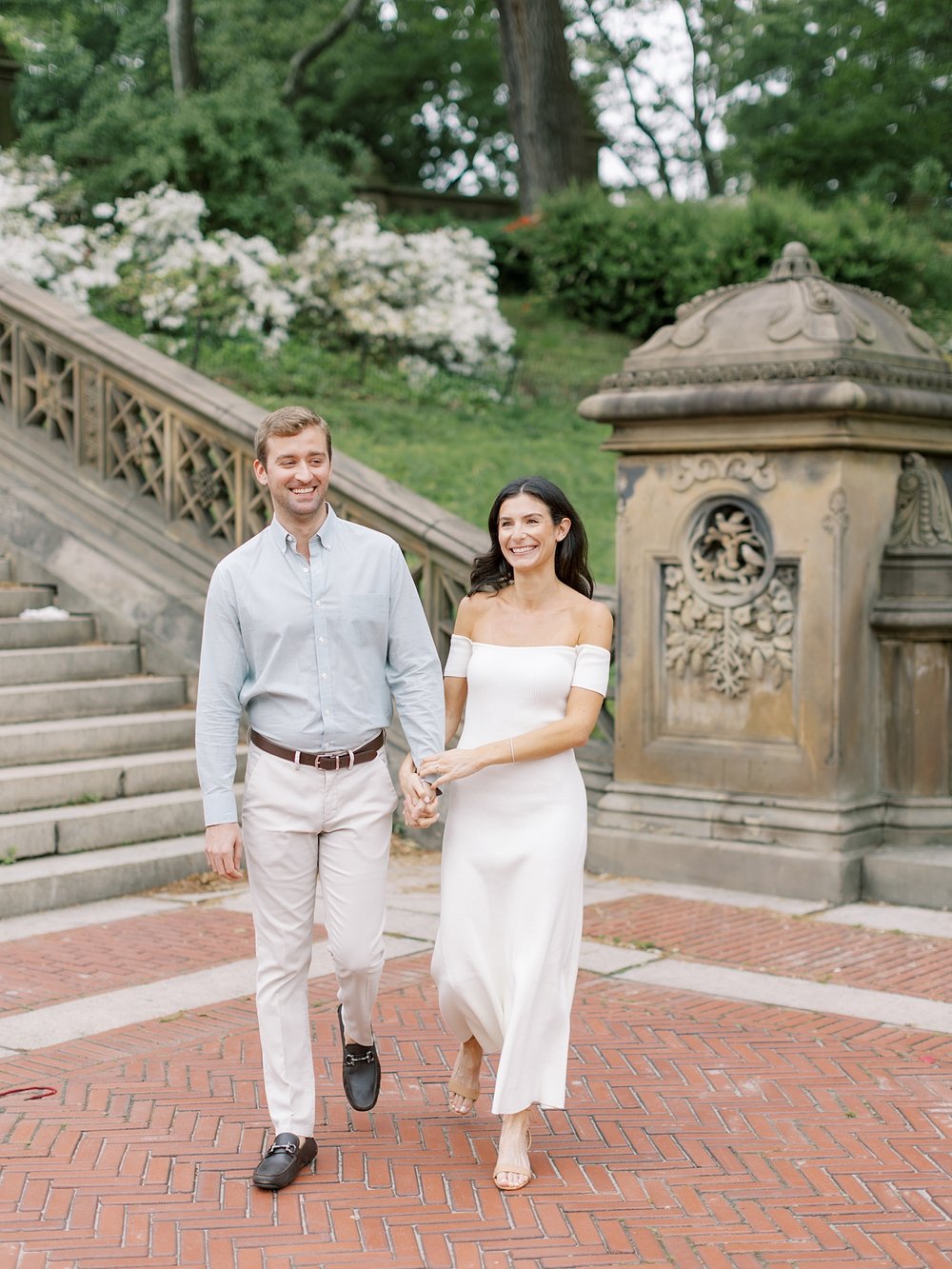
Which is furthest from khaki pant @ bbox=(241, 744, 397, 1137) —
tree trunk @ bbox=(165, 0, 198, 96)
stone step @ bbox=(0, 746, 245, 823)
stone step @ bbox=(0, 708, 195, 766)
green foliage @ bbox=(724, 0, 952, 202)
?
green foliage @ bbox=(724, 0, 952, 202)

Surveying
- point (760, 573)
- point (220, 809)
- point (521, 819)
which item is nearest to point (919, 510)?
point (760, 573)

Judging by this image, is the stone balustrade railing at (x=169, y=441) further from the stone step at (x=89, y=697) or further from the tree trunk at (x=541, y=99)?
the tree trunk at (x=541, y=99)

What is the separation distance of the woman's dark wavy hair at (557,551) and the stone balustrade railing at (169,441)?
3872 mm

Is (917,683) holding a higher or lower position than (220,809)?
higher

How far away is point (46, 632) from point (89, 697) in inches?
27.2

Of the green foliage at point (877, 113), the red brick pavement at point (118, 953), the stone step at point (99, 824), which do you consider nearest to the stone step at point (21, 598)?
the stone step at point (99, 824)

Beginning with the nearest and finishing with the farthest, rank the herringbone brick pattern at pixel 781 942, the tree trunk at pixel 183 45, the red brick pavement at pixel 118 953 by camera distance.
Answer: the red brick pavement at pixel 118 953
the herringbone brick pattern at pixel 781 942
the tree trunk at pixel 183 45

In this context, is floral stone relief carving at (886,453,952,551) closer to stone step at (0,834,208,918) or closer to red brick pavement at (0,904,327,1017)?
red brick pavement at (0,904,327,1017)

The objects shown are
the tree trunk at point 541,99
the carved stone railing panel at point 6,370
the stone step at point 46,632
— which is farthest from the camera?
the tree trunk at point 541,99

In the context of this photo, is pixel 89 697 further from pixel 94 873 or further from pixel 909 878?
pixel 909 878

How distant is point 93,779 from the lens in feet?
26.6

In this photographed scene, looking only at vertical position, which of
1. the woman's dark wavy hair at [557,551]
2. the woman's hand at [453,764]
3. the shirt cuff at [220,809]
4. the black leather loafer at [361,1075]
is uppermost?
the woman's dark wavy hair at [557,551]

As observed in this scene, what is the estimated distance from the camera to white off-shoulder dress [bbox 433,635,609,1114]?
13.7ft

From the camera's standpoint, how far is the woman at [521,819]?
4.15 metres
